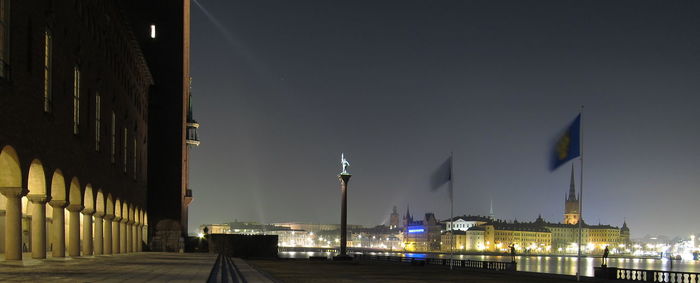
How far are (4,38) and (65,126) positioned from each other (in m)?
8.85

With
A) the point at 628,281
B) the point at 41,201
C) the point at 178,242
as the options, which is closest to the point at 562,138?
the point at 628,281

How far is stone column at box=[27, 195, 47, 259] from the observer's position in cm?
2784

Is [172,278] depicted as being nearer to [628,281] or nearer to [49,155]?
[49,155]

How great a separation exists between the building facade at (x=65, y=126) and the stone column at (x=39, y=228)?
0.04m

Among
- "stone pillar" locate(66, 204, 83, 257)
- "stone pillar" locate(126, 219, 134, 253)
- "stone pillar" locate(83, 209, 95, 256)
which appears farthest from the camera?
"stone pillar" locate(126, 219, 134, 253)

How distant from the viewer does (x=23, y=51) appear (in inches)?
965

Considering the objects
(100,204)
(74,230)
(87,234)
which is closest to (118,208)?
(100,204)

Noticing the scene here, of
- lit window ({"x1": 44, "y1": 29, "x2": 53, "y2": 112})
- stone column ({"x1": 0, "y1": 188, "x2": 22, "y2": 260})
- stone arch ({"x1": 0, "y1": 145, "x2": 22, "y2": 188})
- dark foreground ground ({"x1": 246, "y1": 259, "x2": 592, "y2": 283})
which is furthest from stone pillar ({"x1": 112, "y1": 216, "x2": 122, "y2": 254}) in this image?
stone arch ({"x1": 0, "y1": 145, "x2": 22, "y2": 188})

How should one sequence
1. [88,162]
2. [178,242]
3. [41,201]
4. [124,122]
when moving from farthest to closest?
[178,242] < [124,122] < [88,162] < [41,201]

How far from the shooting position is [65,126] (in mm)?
31344

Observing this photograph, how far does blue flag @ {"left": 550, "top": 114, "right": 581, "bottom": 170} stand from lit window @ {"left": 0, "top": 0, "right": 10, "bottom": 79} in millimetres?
29157

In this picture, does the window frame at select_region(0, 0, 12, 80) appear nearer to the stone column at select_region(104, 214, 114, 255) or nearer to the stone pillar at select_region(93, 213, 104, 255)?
the stone pillar at select_region(93, 213, 104, 255)

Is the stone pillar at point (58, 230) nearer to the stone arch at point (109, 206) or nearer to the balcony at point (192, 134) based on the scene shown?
the stone arch at point (109, 206)

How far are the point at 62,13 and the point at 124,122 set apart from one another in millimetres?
22588
